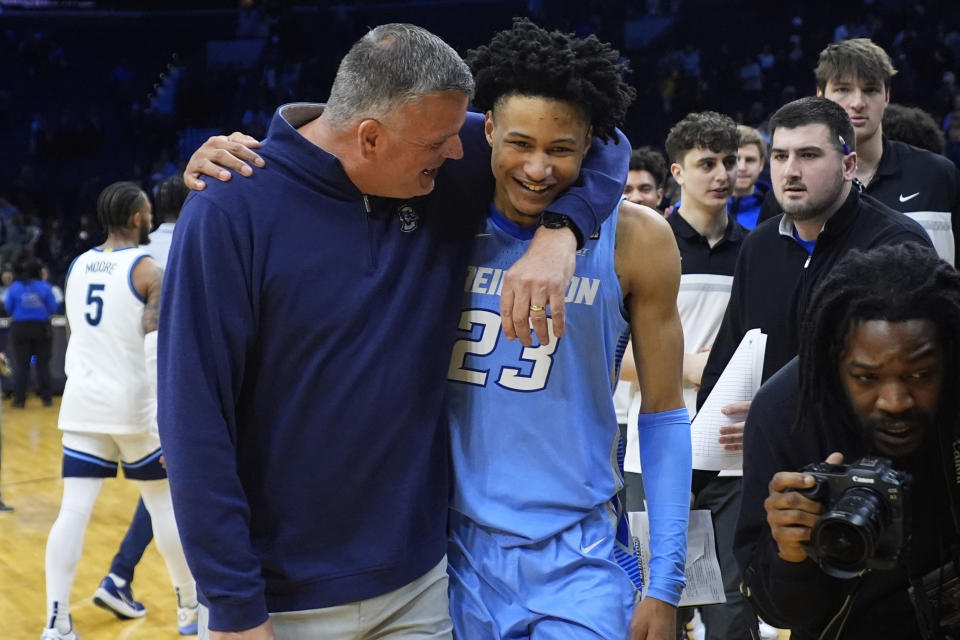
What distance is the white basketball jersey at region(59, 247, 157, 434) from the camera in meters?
5.00

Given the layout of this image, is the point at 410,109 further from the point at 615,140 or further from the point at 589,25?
the point at 589,25

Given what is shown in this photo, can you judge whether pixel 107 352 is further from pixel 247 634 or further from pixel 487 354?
pixel 247 634

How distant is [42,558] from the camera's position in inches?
255

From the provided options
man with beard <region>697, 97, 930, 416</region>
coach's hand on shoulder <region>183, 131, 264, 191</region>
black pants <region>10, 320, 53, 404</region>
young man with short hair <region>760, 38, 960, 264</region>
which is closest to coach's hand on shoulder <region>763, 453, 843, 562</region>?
coach's hand on shoulder <region>183, 131, 264, 191</region>

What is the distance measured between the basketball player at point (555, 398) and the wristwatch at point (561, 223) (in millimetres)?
75

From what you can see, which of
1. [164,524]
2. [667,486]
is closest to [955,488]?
[667,486]

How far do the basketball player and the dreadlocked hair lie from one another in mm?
350

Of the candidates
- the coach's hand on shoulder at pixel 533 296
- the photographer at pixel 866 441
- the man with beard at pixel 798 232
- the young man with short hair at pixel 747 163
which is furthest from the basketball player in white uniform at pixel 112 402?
the photographer at pixel 866 441

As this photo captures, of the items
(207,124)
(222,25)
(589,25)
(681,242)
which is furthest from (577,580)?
(222,25)

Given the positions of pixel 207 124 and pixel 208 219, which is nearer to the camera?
pixel 208 219

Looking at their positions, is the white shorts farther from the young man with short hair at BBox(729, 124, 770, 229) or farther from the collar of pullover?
the collar of pullover

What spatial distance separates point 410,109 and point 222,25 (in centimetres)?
2131

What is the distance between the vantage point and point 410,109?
6.89 feet

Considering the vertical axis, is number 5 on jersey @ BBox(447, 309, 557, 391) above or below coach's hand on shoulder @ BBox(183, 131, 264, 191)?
below
